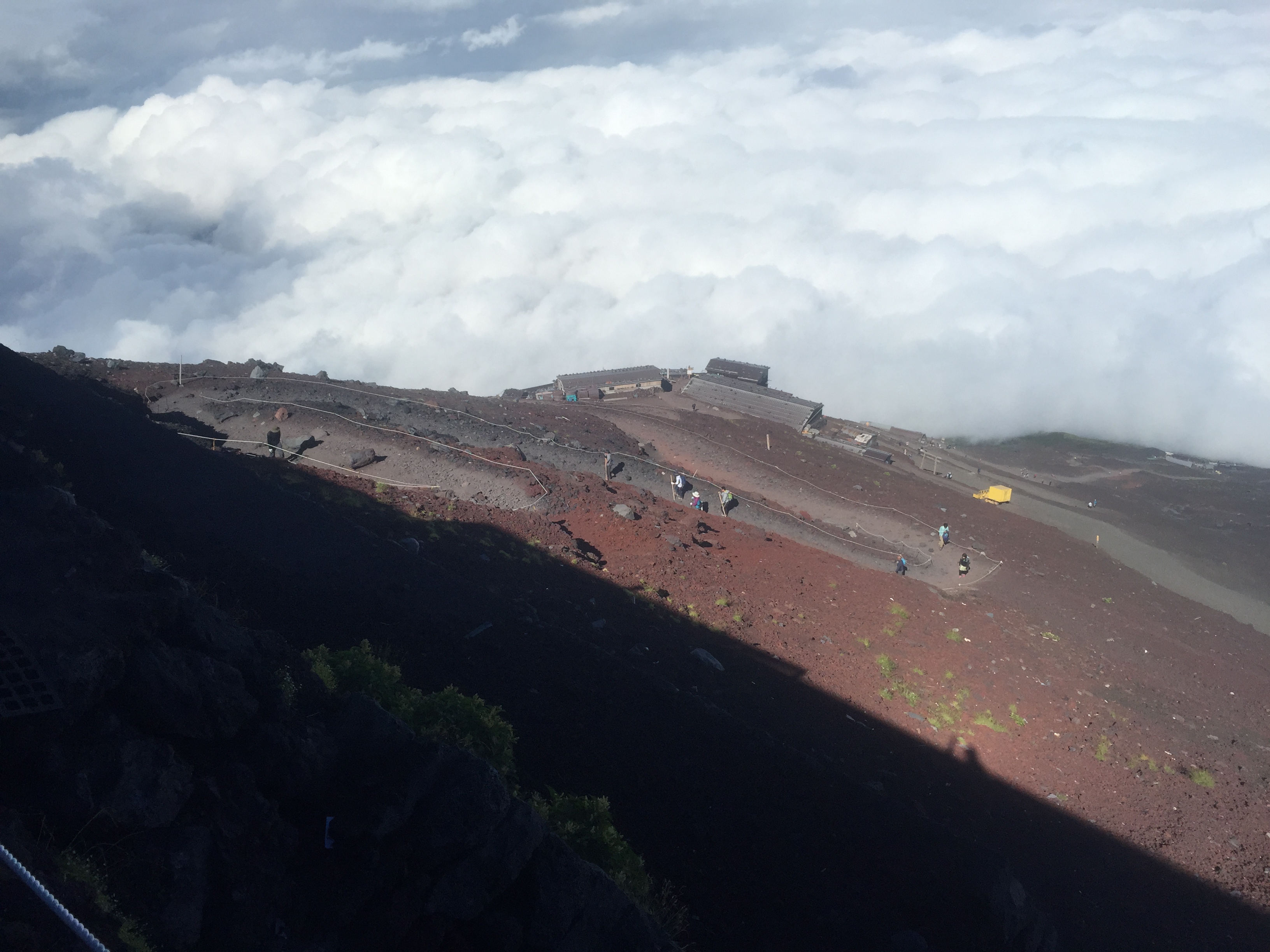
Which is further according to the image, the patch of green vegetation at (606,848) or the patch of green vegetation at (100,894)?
the patch of green vegetation at (606,848)

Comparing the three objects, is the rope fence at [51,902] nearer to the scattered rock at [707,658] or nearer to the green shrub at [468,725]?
the green shrub at [468,725]

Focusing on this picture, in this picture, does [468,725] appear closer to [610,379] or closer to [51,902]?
[51,902]

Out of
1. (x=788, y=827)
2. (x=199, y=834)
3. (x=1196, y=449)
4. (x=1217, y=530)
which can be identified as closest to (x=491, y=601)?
(x=788, y=827)

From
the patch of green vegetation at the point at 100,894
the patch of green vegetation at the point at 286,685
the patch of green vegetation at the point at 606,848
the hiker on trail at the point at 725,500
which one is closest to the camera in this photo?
the patch of green vegetation at the point at 100,894

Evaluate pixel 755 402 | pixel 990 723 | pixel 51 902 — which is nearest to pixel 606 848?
pixel 51 902

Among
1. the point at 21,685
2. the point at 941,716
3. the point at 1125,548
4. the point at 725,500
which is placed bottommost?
the point at 1125,548

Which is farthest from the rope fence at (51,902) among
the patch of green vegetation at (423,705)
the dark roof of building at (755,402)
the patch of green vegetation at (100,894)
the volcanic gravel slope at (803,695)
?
the dark roof of building at (755,402)

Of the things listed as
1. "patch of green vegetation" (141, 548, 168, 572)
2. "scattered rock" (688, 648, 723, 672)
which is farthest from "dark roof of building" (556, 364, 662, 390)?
"patch of green vegetation" (141, 548, 168, 572)
